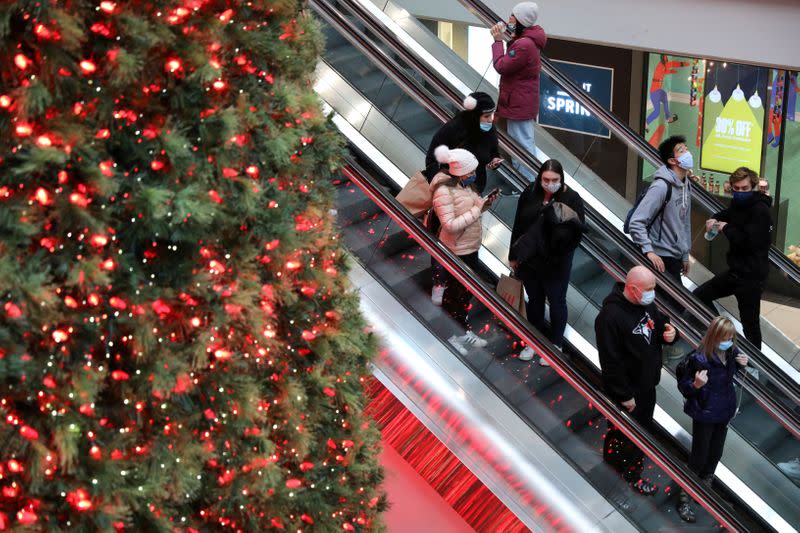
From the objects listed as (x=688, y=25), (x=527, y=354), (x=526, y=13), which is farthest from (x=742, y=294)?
(x=688, y=25)

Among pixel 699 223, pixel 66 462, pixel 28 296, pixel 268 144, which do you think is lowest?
pixel 66 462

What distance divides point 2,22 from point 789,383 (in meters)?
5.69

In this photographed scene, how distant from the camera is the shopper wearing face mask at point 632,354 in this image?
6.23m

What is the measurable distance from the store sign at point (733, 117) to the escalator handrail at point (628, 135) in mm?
4269

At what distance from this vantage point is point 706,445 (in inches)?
259

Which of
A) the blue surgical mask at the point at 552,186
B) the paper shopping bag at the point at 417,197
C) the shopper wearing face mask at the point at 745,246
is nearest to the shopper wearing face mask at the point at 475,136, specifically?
the paper shopping bag at the point at 417,197

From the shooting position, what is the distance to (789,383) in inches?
278

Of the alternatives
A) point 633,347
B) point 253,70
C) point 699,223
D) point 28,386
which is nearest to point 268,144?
point 253,70

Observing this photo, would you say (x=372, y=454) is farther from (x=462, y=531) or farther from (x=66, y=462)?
(x=462, y=531)

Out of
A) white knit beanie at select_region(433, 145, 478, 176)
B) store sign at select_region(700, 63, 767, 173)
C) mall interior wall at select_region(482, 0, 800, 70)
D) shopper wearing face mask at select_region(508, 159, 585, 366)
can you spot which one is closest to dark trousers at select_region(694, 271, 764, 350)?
shopper wearing face mask at select_region(508, 159, 585, 366)

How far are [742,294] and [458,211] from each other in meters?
2.29

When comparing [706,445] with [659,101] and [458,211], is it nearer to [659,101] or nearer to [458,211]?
[458,211]

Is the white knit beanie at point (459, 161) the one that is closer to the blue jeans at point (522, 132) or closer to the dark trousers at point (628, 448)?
the dark trousers at point (628, 448)

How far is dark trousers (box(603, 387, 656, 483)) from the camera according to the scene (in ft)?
21.2
